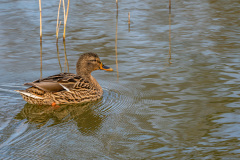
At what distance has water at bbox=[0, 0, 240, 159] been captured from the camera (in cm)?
493

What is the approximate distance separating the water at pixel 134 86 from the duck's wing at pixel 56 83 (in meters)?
0.37

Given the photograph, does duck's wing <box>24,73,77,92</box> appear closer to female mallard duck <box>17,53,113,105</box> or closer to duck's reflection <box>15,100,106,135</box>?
female mallard duck <box>17,53,113,105</box>

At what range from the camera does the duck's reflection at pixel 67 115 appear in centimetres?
572

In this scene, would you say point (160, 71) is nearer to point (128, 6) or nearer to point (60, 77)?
point (60, 77)

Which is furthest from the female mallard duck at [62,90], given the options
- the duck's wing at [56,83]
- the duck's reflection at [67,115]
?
the duck's reflection at [67,115]

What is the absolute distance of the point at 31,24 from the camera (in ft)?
38.5

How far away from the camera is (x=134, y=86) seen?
7238 mm

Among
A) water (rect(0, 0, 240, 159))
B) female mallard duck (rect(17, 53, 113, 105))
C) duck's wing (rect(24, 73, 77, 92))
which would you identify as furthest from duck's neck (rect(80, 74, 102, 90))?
duck's wing (rect(24, 73, 77, 92))

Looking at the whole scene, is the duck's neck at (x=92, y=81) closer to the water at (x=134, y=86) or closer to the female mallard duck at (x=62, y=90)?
the female mallard duck at (x=62, y=90)

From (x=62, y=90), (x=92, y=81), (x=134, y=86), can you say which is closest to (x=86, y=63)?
(x=92, y=81)

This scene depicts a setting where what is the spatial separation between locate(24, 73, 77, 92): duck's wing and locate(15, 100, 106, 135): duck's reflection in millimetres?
319

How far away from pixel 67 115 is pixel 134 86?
153 cm

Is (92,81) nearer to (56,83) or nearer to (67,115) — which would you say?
(56,83)

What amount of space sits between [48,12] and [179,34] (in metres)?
4.83
